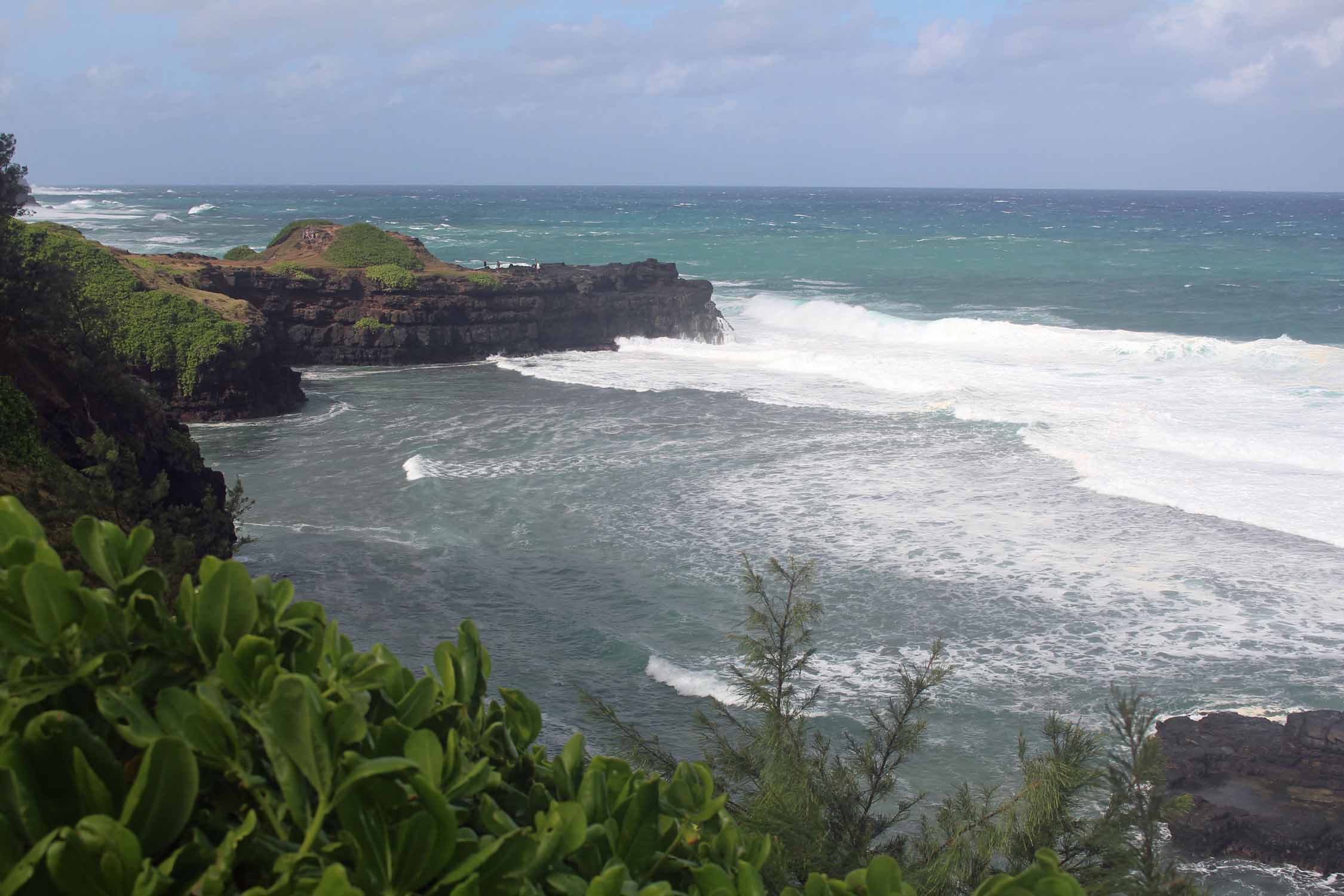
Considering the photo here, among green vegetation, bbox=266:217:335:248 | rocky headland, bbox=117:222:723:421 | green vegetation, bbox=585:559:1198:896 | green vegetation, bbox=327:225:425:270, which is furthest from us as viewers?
Result: green vegetation, bbox=266:217:335:248

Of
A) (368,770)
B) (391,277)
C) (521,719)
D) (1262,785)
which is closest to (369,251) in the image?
(391,277)

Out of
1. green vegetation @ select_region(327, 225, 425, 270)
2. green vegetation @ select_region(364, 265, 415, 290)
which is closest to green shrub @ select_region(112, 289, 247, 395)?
green vegetation @ select_region(364, 265, 415, 290)

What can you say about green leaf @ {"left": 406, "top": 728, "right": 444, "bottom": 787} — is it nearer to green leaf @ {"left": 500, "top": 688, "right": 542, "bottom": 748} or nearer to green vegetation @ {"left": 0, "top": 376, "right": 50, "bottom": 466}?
green leaf @ {"left": 500, "top": 688, "right": 542, "bottom": 748}

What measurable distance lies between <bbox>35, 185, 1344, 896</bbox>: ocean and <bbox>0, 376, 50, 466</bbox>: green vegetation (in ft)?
13.1

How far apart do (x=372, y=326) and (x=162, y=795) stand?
33461 mm

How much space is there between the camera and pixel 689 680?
11453mm

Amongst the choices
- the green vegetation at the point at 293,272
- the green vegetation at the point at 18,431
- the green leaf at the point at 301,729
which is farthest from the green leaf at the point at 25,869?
the green vegetation at the point at 293,272

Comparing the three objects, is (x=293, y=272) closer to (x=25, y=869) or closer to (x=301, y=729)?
(x=301, y=729)

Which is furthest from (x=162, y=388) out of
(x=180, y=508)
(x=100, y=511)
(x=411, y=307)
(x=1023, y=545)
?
(x=1023, y=545)

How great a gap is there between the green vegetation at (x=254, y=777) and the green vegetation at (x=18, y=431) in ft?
30.8

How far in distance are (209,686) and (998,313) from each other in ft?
160

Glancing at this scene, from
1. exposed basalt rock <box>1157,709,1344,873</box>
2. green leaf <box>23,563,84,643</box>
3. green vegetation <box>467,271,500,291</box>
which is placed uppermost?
green vegetation <box>467,271,500,291</box>

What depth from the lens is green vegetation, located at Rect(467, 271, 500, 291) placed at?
1441 inches

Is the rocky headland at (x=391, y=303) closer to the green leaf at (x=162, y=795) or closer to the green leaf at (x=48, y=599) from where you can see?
the green leaf at (x=48, y=599)
